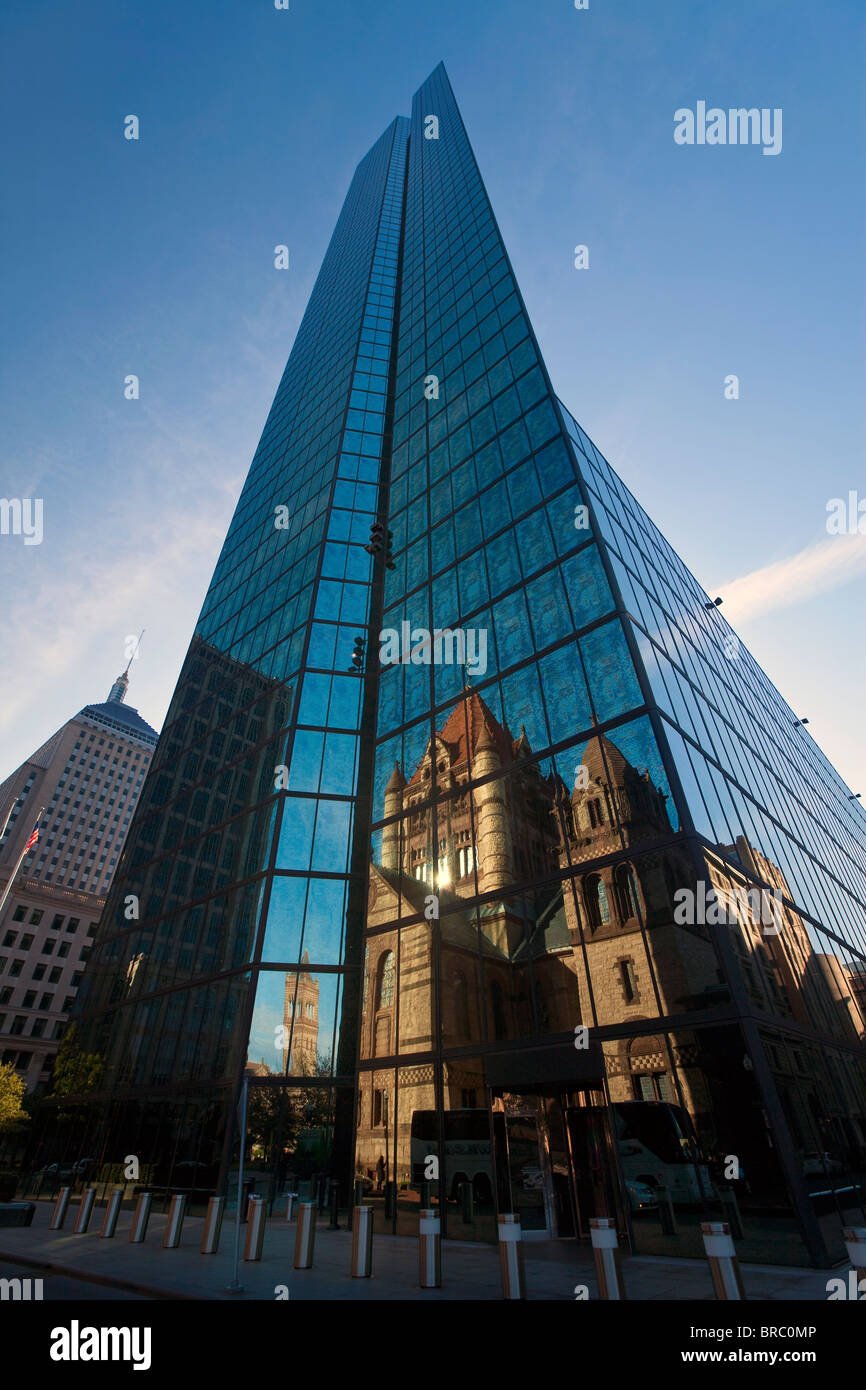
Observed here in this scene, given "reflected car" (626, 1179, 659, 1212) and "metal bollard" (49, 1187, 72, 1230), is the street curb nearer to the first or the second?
"metal bollard" (49, 1187, 72, 1230)

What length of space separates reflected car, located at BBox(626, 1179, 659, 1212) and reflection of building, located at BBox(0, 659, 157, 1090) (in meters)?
61.8

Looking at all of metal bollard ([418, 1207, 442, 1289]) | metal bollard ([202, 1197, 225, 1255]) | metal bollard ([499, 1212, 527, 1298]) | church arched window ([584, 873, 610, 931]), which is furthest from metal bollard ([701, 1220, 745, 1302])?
metal bollard ([202, 1197, 225, 1255])

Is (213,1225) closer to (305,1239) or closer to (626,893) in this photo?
(305,1239)

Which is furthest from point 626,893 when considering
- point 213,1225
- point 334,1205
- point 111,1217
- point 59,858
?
point 59,858

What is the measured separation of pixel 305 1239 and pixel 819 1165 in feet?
31.1

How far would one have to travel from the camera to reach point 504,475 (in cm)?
2575

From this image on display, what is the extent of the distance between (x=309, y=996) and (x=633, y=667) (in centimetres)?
1500

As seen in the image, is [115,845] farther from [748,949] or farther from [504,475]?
[748,949]

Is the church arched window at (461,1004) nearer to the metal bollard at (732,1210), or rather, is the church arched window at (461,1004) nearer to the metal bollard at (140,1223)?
the metal bollard at (732,1210)

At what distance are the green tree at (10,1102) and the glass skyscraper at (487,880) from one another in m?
20.9

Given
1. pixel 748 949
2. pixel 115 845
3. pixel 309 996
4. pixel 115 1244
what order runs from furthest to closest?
pixel 115 845 < pixel 309 996 < pixel 748 949 < pixel 115 1244

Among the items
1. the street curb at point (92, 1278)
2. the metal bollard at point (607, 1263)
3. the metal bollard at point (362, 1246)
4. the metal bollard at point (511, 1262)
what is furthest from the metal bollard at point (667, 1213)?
the street curb at point (92, 1278)

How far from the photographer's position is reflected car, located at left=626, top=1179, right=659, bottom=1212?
12.0m
